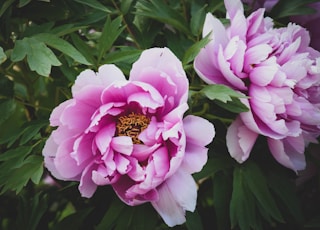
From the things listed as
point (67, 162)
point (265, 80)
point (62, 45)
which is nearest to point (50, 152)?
point (67, 162)

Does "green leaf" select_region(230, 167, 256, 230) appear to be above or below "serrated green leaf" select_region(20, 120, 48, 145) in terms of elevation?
below

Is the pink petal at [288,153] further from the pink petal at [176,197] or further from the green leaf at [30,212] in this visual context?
the green leaf at [30,212]

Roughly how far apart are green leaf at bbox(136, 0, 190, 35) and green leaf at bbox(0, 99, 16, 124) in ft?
0.65

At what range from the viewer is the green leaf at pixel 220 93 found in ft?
1.74

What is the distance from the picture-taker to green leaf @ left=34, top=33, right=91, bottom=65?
1.91ft

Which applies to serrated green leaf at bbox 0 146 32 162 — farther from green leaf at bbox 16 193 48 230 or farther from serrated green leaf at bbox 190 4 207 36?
serrated green leaf at bbox 190 4 207 36

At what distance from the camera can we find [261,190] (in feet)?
1.98

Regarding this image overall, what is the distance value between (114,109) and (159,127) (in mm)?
54

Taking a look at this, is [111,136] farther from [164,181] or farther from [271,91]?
[271,91]

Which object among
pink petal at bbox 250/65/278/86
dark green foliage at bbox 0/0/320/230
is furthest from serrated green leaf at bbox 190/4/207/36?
pink petal at bbox 250/65/278/86

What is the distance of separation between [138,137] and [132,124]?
22 mm

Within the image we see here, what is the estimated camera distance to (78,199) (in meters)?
0.76

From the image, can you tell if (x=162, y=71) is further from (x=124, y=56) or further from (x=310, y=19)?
(x=310, y=19)

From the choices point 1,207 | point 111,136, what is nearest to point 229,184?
point 111,136
